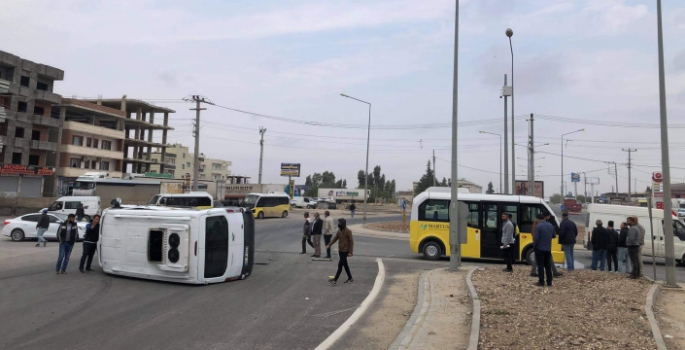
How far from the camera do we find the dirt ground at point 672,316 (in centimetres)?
651

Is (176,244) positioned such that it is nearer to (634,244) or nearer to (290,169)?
(634,244)

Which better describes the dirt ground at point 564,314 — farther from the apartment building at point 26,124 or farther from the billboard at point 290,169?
the billboard at point 290,169

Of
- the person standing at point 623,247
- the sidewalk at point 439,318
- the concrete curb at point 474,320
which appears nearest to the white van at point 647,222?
the person standing at point 623,247

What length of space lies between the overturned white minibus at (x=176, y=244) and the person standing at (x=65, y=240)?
2.86 ft

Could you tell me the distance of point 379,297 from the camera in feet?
33.0

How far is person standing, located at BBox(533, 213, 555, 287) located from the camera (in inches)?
392

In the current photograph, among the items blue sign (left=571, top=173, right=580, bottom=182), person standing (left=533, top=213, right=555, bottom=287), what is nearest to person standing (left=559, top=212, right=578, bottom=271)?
person standing (left=533, top=213, right=555, bottom=287)

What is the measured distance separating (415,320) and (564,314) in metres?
2.32

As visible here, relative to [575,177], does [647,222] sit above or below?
below

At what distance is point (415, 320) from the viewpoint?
307 inches

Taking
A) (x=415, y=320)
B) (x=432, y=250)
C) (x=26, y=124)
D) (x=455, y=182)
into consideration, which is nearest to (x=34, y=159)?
(x=26, y=124)

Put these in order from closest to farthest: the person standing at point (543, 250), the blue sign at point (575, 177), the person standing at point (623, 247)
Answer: the person standing at point (543, 250), the person standing at point (623, 247), the blue sign at point (575, 177)

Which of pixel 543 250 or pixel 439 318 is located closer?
pixel 439 318

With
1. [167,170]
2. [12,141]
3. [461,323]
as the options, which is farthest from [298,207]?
[461,323]
